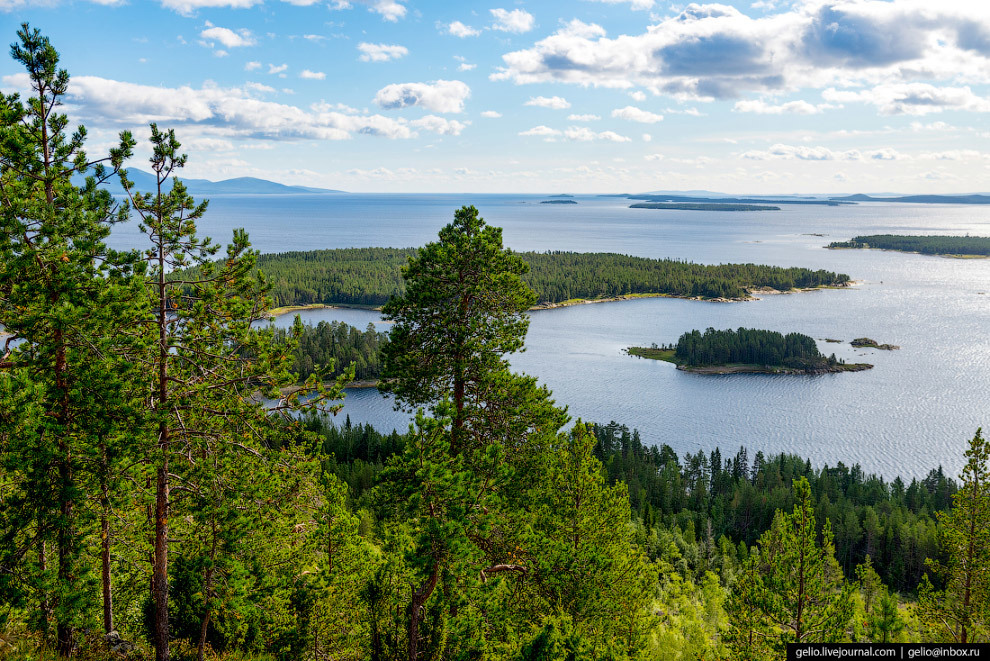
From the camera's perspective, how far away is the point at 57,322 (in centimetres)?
1230

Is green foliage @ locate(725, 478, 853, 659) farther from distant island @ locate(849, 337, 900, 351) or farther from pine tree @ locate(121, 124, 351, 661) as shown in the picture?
distant island @ locate(849, 337, 900, 351)

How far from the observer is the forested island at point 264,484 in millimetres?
12862

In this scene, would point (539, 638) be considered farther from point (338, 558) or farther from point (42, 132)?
point (42, 132)

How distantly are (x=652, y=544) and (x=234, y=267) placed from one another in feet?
162

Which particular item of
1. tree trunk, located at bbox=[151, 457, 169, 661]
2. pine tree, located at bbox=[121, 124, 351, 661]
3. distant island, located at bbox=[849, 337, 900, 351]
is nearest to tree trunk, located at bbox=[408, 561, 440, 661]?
pine tree, located at bbox=[121, 124, 351, 661]

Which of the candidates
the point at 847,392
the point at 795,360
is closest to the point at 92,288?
the point at 847,392

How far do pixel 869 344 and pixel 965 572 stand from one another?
432 ft

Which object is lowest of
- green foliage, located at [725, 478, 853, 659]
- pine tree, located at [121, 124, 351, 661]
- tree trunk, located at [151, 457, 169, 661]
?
green foliage, located at [725, 478, 853, 659]

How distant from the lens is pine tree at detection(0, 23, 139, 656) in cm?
1249

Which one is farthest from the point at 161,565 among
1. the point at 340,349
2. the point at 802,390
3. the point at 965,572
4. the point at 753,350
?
the point at 753,350

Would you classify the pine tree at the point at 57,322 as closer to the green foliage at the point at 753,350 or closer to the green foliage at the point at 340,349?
the green foliage at the point at 340,349

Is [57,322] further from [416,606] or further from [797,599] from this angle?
[797,599]

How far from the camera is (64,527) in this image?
515 inches

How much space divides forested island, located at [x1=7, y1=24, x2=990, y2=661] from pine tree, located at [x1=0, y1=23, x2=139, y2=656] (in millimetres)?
51
